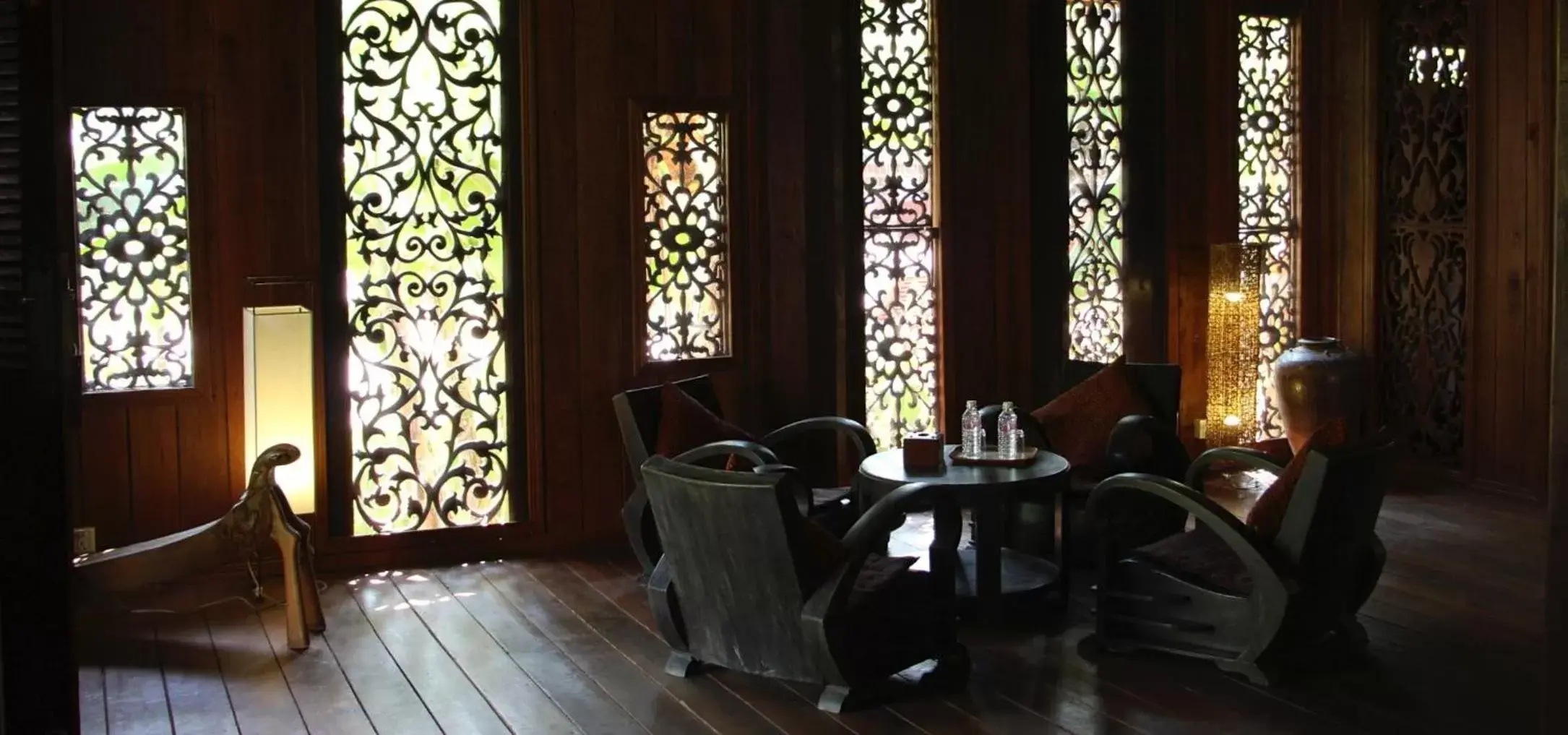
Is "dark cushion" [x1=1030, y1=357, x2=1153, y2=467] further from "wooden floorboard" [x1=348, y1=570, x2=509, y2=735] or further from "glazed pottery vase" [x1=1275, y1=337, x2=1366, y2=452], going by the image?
"wooden floorboard" [x1=348, y1=570, x2=509, y2=735]

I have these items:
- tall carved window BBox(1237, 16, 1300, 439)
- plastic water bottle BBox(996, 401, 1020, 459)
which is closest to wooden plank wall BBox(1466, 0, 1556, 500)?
tall carved window BBox(1237, 16, 1300, 439)

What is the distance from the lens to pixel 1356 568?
547cm

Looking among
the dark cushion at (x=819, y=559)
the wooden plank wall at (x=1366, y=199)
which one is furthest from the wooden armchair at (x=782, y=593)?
the wooden plank wall at (x=1366, y=199)

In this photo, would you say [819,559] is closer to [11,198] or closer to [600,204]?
[11,198]

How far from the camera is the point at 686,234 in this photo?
7254mm

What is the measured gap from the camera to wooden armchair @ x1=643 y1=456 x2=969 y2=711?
4836 millimetres

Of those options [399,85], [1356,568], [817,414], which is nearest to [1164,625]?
[1356,568]

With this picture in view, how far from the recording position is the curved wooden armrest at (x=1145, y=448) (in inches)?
248

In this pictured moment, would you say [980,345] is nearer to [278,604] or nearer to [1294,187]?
[1294,187]

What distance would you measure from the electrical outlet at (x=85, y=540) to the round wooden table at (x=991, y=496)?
9.61 ft

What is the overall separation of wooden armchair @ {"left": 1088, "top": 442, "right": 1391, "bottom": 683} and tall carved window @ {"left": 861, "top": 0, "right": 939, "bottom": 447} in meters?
2.25

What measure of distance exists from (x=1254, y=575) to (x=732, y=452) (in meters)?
1.94

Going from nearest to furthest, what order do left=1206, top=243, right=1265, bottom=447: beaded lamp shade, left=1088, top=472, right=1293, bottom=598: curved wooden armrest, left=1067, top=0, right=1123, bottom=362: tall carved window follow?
left=1088, top=472, right=1293, bottom=598: curved wooden armrest
left=1067, top=0, right=1123, bottom=362: tall carved window
left=1206, top=243, right=1265, bottom=447: beaded lamp shade

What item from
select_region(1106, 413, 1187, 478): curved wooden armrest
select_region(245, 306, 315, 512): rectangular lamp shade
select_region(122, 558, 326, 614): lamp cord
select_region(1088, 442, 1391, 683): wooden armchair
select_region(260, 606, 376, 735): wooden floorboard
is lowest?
select_region(260, 606, 376, 735): wooden floorboard
